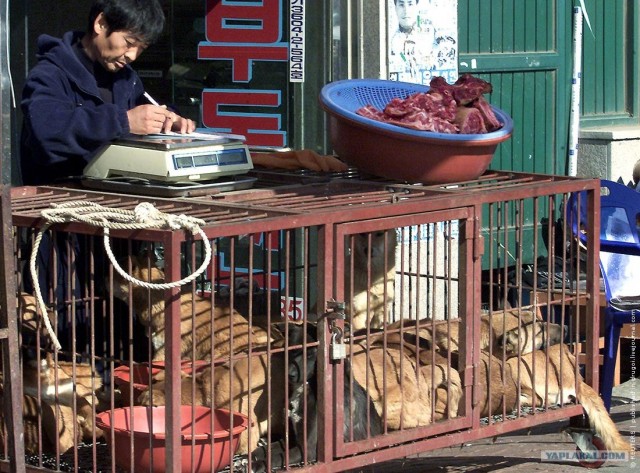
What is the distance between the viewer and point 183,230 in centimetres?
358

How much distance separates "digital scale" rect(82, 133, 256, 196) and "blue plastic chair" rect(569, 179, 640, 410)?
173cm

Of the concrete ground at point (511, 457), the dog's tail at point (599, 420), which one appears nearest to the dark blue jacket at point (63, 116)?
the concrete ground at point (511, 457)

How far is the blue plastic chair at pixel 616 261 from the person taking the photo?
5.75m

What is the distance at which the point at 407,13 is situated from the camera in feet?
23.9

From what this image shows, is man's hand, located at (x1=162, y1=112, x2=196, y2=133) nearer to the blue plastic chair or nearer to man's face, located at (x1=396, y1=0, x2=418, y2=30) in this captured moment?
the blue plastic chair

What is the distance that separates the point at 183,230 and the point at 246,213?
44 cm

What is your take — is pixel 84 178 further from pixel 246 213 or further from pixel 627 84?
pixel 627 84

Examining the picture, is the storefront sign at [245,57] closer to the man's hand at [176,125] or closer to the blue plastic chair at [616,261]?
the blue plastic chair at [616,261]

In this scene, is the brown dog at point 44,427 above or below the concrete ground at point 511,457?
above

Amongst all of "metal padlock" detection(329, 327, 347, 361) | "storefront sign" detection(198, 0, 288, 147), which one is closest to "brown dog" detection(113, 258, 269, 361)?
"metal padlock" detection(329, 327, 347, 361)

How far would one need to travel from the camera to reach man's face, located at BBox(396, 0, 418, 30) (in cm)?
726

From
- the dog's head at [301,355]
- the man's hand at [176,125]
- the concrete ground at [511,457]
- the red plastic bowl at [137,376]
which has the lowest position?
the concrete ground at [511,457]

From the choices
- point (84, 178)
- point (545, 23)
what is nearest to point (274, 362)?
point (84, 178)

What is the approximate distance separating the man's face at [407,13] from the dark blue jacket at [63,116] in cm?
263
